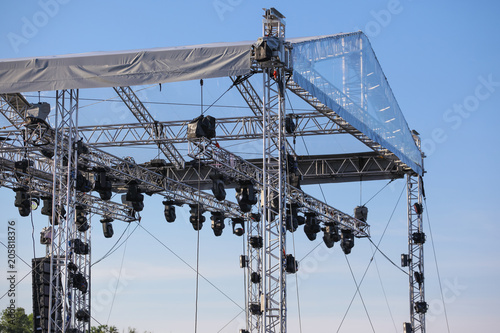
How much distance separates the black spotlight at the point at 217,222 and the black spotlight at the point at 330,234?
305cm

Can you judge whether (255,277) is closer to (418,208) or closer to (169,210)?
(169,210)

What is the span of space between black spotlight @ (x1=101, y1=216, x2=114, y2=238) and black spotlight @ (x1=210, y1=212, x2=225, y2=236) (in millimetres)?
2935

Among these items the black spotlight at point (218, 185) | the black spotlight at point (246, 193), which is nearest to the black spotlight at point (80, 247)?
the black spotlight at point (218, 185)

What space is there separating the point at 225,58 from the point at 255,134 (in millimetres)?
5976

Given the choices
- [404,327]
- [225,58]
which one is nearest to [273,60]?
[225,58]

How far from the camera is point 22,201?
1823cm

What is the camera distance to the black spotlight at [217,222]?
22.0 metres

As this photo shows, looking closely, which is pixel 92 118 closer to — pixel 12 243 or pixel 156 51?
pixel 12 243

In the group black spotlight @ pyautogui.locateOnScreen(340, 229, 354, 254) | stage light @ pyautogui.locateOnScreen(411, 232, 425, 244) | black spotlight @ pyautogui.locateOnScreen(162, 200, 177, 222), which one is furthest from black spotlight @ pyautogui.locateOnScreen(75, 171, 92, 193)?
stage light @ pyautogui.locateOnScreen(411, 232, 425, 244)

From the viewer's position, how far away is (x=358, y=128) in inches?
590

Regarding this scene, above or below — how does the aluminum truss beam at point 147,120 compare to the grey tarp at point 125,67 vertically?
above

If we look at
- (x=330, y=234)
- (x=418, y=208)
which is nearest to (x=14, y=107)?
(x=330, y=234)

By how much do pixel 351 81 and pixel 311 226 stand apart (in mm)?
6627

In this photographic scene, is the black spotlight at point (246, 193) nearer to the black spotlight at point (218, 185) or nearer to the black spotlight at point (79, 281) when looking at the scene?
the black spotlight at point (218, 185)
